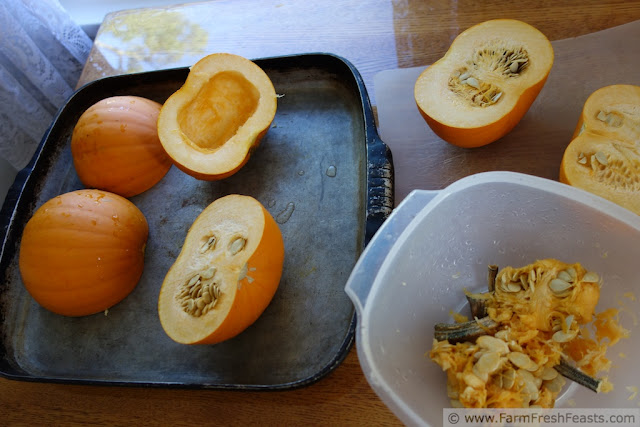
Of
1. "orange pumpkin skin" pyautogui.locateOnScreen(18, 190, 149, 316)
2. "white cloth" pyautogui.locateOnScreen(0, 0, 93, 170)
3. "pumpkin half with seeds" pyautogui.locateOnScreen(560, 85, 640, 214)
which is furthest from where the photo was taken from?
"white cloth" pyautogui.locateOnScreen(0, 0, 93, 170)

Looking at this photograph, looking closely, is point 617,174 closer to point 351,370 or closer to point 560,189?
point 560,189

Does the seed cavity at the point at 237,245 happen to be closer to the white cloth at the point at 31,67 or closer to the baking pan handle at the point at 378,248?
the baking pan handle at the point at 378,248

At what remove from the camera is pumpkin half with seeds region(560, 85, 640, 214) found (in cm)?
68

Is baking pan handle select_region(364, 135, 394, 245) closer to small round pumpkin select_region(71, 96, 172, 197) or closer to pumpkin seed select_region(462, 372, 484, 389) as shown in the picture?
pumpkin seed select_region(462, 372, 484, 389)

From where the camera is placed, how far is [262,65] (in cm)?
94

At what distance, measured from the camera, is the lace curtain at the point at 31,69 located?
1.18 m

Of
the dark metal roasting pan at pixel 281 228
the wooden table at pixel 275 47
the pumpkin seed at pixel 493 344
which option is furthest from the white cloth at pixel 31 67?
the pumpkin seed at pixel 493 344

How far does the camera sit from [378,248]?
23.5 inches

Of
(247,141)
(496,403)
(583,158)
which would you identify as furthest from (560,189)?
(247,141)

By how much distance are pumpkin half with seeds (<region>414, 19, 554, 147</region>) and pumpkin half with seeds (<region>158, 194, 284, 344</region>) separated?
329 mm

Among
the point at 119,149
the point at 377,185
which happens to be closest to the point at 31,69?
the point at 119,149

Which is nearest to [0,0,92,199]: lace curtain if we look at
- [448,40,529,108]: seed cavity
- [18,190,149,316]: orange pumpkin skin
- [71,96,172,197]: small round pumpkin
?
[71,96,172,197]: small round pumpkin

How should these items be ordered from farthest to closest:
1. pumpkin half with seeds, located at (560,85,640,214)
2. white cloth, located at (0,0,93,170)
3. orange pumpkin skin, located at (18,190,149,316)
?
white cloth, located at (0,0,93,170), orange pumpkin skin, located at (18,190,149,316), pumpkin half with seeds, located at (560,85,640,214)

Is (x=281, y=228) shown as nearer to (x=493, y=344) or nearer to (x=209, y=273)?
(x=209, y=273)
